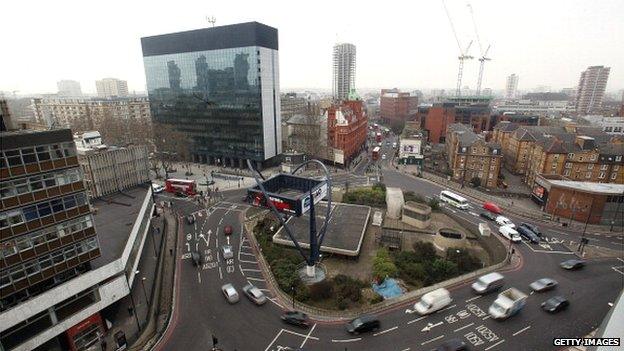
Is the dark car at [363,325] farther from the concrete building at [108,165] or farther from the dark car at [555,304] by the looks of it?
the concrete building at [108,165]

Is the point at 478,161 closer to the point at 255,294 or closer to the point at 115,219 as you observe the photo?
the point at 255,294

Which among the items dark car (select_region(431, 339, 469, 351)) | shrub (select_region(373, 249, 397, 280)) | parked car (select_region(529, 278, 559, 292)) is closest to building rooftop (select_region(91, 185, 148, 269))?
shrub (select_region(373, 249, 397, 280))

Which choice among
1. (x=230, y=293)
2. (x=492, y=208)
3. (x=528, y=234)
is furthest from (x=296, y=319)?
(x=492, y=208)

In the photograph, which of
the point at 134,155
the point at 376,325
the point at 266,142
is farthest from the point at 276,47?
the point at 376,325

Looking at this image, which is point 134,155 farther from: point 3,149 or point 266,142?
point 266,142

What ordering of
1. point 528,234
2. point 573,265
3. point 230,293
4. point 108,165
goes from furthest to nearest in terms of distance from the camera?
1. point 108,165
2. point 528,234
3. point 573,265
4. point 230,293
